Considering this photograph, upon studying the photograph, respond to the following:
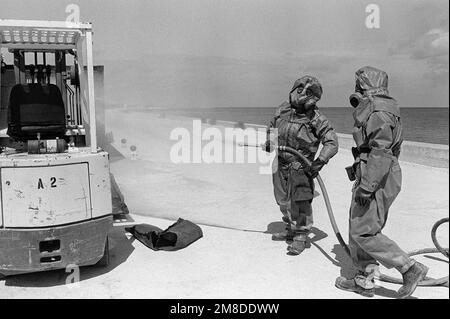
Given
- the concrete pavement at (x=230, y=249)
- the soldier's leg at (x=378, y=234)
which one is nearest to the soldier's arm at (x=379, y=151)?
the soldier's leg at (x=378, y=234)

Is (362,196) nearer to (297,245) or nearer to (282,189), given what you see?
(297,245)

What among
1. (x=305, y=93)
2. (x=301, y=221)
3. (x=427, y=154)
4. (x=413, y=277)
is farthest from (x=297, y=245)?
(x=427, y=154)

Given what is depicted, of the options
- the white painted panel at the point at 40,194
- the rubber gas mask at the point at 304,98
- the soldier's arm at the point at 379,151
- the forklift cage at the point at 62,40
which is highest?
the forklift cage at the point at 62,40

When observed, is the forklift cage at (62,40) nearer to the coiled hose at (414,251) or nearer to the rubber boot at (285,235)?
the coiled hose at (414,251)

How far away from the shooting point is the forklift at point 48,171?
3.84 m

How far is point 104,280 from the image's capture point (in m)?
4.23

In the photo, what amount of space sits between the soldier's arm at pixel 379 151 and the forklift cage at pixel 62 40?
2.50 m

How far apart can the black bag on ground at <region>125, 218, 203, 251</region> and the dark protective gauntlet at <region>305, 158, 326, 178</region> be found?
5.19 ft

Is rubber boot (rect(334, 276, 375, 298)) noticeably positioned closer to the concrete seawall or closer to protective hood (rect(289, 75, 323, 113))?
protective hood (rect(289, 75, 323, 113))

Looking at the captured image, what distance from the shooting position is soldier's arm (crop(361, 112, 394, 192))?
11.6ft

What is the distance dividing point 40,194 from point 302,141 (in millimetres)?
2744

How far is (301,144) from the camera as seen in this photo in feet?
16.4

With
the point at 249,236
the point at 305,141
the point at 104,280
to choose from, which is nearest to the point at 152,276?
the point at 104,280

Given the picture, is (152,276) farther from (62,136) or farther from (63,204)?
(62,136)
